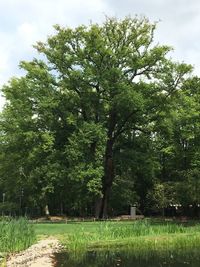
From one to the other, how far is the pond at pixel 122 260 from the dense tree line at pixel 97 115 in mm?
20034

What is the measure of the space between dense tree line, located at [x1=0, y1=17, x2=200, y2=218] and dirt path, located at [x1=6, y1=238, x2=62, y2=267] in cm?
1693

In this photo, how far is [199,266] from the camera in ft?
54.9

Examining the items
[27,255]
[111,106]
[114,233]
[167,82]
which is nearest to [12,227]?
[27,255]

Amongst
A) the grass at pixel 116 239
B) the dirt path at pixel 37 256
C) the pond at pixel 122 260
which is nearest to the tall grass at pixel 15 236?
the grass at pixel 116 239

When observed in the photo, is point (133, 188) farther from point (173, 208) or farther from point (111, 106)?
point (111, 106)

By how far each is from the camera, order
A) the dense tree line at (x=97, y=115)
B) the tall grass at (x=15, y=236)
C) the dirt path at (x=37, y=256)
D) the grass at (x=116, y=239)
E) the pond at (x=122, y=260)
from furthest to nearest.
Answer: the dense tree line at (x=97, y=115) < the tall grass at (x=15, y=236) < the grass at (x=116, y=239) < the dirt path at (x=37, y=256) < the pond at (x=122, y=260)

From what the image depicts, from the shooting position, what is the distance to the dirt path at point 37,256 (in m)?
18.0

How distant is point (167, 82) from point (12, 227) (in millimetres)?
27190

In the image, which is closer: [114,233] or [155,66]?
[114,233]

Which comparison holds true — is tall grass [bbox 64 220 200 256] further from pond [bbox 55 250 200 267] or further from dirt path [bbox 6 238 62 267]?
pond [bbox 55 250 200 267]

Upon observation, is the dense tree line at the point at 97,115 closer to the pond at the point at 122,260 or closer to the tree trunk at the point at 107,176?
the tree trunk at the point at 107,176

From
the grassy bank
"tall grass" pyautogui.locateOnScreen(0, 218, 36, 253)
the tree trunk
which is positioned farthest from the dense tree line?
"tall grass" pyautogui.locateOnScreen(0, 218, 36, 253)

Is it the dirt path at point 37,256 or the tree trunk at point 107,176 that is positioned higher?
the tree trunk at point 107,176

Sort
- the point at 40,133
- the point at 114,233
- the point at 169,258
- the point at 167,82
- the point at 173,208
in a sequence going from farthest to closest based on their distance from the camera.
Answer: the point at 173,208, the point at 167,82, the point at 40,133, the point at 114,233, the point at 169,258
